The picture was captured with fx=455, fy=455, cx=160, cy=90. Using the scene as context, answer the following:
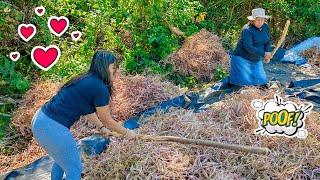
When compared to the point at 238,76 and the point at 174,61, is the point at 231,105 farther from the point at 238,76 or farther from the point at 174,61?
the point at 174,61

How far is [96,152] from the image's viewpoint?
150 inches

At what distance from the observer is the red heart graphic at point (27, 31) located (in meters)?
5.64

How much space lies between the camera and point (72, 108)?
9.76 ft

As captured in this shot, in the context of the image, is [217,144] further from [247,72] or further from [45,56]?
[45,56]

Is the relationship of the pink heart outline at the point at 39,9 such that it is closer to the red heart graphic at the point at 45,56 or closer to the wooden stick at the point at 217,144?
the red heart graphic at the point at 45,56

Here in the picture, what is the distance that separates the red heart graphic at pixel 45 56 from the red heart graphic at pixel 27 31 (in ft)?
0.64

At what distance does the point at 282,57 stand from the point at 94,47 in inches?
115

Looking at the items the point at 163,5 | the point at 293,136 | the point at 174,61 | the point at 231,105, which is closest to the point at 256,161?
the point at 293,136

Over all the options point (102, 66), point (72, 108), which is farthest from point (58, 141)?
point (102, 66)

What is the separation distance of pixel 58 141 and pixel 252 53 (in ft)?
9.38

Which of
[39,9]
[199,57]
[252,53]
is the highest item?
[39,9]

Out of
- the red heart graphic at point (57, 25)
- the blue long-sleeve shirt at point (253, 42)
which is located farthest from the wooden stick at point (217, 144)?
the red heart graphic at point (57, 25)

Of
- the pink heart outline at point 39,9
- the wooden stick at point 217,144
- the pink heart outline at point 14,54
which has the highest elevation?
the pink heart outline at point 39,9

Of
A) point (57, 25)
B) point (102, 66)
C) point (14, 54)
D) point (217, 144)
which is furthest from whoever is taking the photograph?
point (57, 25)
